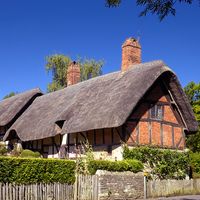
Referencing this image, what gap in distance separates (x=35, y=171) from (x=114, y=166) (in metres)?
3.81

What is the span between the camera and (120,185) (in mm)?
17438

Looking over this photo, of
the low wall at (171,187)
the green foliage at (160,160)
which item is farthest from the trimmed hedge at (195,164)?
the low wall at (171,187)

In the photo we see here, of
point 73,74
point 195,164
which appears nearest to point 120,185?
point 195,164

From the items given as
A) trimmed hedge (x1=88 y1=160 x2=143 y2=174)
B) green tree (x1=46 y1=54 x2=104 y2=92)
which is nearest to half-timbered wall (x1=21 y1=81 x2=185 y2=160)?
trimmed hedge (x1=88 y1=160 x2=143 y2=174)

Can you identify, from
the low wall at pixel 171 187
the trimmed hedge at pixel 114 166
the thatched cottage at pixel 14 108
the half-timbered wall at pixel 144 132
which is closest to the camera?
the trimmed hedge at pixel 114 166

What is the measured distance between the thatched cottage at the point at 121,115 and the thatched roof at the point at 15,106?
4.19 m

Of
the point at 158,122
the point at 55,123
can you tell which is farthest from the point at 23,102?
the point at 158,122

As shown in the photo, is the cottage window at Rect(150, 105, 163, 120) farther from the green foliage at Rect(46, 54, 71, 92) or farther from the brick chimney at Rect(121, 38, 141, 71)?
the green foliage at Rect(46, 54, 71, 92)

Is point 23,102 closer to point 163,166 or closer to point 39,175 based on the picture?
point 163,166

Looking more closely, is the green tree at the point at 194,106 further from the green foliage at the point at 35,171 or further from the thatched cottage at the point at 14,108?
the green foliage at the point at 35,171

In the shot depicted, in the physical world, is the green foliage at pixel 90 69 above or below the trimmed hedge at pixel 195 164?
above

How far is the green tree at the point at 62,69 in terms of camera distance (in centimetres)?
5044

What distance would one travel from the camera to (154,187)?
62.7 ft

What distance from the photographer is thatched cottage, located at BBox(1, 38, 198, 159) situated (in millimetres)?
21703
